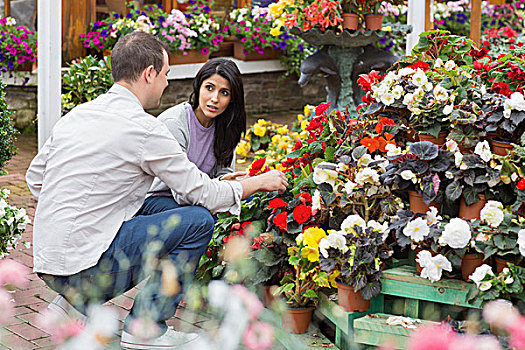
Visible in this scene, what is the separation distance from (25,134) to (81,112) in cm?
520

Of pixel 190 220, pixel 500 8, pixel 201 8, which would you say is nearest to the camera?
pixel 190 220

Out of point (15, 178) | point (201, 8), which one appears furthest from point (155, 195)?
point (201, 8)

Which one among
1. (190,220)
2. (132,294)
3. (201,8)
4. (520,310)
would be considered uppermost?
(201,8)

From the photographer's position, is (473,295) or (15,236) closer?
(473,295)

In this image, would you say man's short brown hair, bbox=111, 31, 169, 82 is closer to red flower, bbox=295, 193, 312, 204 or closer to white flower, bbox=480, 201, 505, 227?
red flower, bbox=295, 193, 312, 204

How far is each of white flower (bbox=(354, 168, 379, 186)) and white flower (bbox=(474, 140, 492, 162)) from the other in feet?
1.28

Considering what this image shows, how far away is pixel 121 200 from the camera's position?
2928mm

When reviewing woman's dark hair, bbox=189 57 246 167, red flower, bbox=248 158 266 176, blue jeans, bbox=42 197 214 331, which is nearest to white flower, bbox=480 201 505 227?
blue jeans, bbox=42 197 214 331

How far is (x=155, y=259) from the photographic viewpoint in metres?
2.93

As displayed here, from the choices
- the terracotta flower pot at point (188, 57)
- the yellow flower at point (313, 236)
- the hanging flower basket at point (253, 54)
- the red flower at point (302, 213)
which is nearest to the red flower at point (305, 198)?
the red flower at point (302, 213)

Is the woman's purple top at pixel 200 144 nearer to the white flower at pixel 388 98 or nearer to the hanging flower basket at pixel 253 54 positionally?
the white flower at pixel 388 98

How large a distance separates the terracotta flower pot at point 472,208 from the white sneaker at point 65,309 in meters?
Result: 1.51

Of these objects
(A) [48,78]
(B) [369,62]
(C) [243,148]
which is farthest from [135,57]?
(C) [243,148]

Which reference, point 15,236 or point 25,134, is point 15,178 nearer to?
point 25,134
